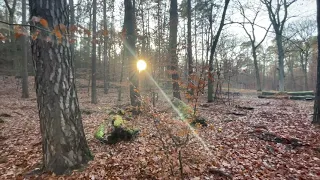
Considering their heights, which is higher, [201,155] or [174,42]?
[174,42]

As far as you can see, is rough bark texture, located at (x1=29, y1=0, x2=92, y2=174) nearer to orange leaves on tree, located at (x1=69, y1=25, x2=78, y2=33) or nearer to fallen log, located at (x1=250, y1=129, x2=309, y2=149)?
orange leaves on tree, located at (x1=69, y1=25, x2=78, y2=33)

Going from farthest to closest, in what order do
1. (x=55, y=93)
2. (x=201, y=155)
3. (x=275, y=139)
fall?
(x=275, y=139)
(x=201, y=155)
(x=55, y=93)

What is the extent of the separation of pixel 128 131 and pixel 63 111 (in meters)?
1.68

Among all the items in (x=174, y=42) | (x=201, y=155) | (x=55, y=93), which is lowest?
(x=201, y=155)

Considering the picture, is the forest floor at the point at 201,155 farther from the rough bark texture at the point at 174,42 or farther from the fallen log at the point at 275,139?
the rough bark texture at the point at 174,42

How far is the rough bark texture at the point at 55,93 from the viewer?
Result: 2.57 m

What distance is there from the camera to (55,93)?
2.62 meters

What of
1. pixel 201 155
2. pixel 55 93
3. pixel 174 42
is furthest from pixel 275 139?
pixel 174 42

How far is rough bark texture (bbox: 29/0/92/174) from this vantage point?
2.57 m

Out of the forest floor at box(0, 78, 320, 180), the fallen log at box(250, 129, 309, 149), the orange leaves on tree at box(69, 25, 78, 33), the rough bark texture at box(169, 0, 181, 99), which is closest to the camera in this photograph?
the orange leaves on tree at box(69, 25, 78, 33)

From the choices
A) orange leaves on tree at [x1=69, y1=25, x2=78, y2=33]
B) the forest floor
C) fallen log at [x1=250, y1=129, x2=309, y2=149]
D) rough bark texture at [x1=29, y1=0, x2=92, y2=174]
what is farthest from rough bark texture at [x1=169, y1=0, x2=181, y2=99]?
orange leaves on tree at [x1=69, y1=25, x2=78, y2=33]

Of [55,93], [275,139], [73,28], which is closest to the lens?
[73,28]

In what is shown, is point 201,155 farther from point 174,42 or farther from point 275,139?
point 174,42

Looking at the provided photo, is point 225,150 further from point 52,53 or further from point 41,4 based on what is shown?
point 41,4
